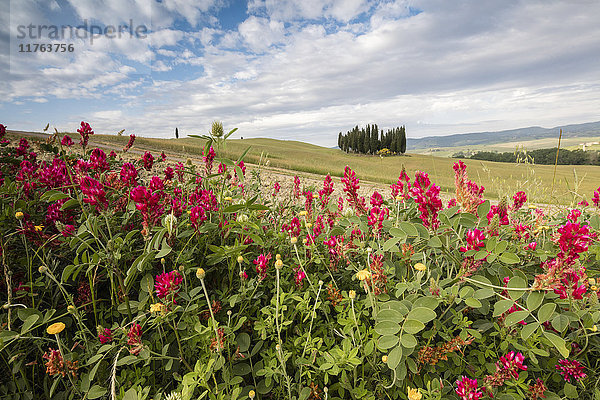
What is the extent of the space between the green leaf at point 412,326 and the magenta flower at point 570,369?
91 centimetres

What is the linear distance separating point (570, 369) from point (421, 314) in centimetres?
96

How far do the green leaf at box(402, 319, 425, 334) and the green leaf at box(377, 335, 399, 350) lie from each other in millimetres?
66

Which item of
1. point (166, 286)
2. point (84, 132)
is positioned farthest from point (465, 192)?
point (84, 132)

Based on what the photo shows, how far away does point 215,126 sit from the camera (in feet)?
8.76

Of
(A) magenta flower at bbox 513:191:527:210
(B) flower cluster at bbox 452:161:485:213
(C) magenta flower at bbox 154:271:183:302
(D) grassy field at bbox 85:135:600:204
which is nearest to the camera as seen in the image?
(C) magenta flower at bbox 154:271:183:302

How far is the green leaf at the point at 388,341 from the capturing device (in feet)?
4.29

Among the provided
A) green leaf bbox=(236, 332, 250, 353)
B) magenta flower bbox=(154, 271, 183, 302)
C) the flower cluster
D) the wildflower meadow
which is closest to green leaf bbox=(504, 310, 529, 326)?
the wildflower meadow

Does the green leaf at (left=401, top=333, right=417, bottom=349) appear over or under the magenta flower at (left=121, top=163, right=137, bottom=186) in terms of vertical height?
under

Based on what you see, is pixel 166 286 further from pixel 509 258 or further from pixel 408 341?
pixel 509 258

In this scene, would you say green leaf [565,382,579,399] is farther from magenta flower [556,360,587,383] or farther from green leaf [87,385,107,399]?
green leaf [87,385,107,399]

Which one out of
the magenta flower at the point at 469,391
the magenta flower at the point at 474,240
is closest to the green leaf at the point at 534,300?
the magenta flower at the point at 474,240

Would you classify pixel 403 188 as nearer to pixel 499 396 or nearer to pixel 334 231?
pixel 334 231

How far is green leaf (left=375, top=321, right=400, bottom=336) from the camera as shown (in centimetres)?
135

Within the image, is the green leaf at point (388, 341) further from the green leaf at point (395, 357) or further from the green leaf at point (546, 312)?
the green leaf at point (546, 312)
